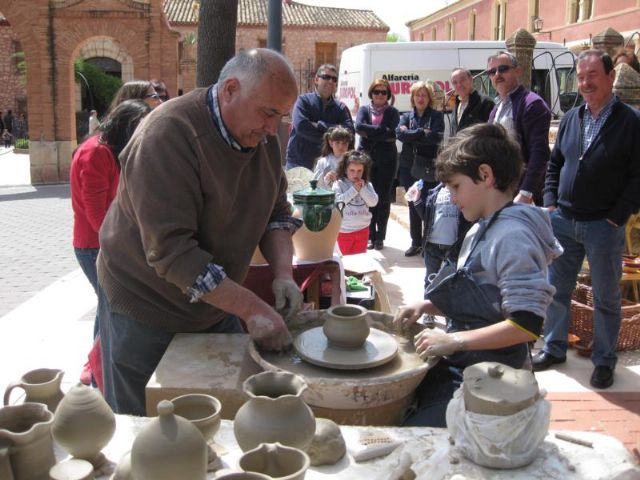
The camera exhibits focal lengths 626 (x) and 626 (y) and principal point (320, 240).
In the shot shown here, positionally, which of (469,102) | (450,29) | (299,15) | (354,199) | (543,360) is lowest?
(543,360)

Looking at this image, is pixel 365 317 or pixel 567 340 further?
pixel 567 340

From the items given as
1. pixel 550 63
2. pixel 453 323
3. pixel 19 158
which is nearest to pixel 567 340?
pixel 453 323

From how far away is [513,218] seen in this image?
6.82 feet

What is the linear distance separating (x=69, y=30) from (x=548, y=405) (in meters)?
14.6

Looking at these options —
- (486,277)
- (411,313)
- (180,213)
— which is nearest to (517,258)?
(486,277)

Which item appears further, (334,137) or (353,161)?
(334,137)

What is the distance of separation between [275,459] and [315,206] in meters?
2.53

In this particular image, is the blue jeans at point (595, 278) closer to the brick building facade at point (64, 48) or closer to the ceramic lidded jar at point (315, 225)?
the ceramic lidded jar at point (315, 225)

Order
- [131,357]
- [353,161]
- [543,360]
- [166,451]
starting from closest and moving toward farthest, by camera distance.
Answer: [166,451]
[131,357]
[543,360]
[353,161]

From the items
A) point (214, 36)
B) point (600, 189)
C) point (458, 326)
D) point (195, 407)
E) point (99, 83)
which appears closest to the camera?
point (195, 407)

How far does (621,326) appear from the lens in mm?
4086

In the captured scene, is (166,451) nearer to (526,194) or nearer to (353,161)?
(526,194)

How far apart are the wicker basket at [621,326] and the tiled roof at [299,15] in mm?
28564

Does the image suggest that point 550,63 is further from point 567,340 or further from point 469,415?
point 469,415
